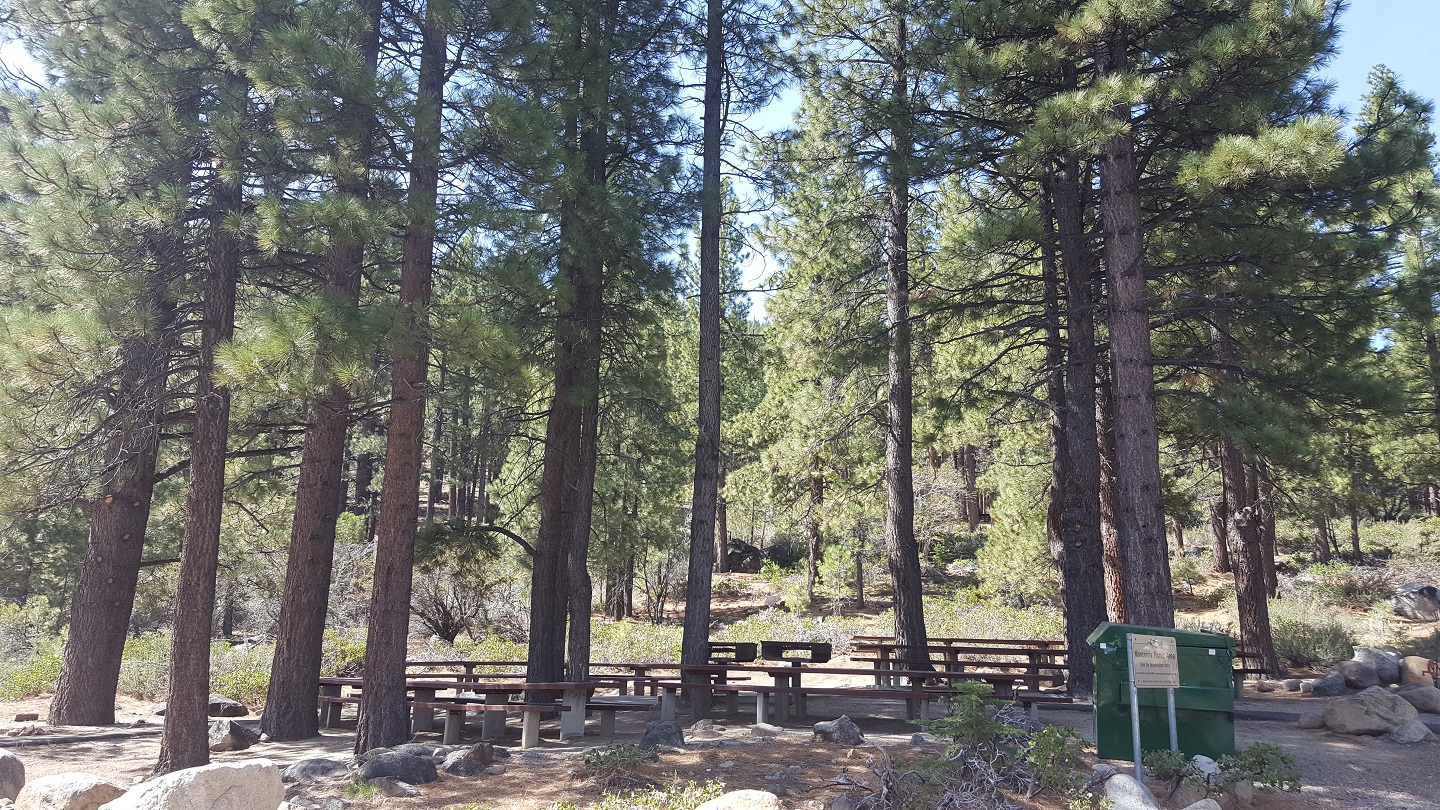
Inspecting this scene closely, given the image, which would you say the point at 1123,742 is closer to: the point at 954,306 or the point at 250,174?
the point at 954,306

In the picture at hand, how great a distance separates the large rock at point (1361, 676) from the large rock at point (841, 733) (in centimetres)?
869

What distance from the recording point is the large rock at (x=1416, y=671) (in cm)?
1212

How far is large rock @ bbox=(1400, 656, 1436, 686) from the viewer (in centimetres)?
1212

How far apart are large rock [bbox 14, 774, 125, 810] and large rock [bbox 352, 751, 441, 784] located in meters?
1.70

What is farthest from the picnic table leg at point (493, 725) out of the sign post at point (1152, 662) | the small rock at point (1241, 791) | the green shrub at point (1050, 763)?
the small rock at point (1241, 791)

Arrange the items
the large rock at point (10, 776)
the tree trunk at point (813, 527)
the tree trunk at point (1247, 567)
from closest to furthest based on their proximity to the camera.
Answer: the large rock at point (10, 776)
the tree trunk at point (1247, 567)
the tree trunk at point (813, 527)

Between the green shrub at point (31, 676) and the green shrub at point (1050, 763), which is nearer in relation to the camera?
the green shrub at point (1050, 763)

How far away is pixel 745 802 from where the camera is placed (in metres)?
5.57

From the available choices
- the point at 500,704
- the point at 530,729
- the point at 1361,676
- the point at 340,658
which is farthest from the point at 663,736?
the point at 1361,676

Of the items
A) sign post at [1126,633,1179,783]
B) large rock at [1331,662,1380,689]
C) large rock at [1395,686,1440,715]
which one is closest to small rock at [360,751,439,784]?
sign post at [1126,633,1179,783]

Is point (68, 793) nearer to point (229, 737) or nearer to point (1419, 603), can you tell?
point (229, 737)

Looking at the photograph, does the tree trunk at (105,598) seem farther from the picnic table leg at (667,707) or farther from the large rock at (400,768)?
the picnic table leg at (667,707)

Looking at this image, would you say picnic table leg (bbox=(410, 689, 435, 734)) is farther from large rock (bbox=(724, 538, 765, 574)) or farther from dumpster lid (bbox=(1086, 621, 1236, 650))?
large rock (bbox=(724, 538, 765, 574))

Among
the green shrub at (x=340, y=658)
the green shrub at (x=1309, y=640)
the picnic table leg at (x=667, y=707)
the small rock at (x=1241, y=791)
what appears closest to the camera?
the small rock at (x=1241, y=791)
